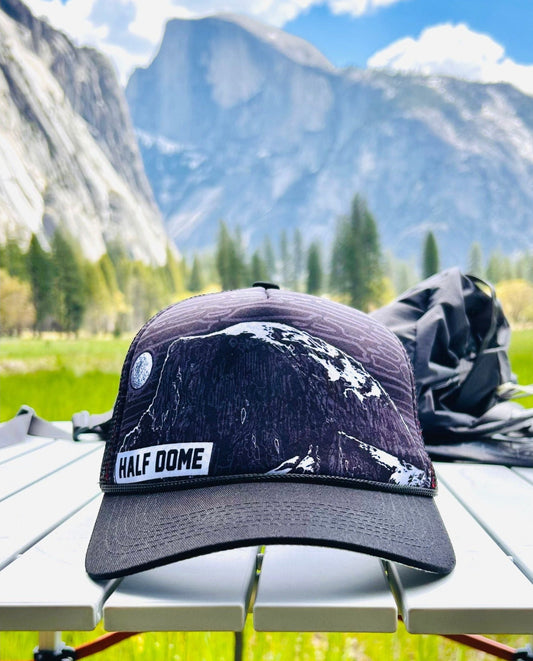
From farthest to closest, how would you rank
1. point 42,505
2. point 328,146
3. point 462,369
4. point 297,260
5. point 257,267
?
point 328,146 < point 297,260 < point 257,267 < point 462,369 < point 42,505

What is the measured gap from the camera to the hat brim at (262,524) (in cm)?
51

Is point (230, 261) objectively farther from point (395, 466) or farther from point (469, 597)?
point (469, 597)

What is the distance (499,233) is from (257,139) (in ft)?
29.3

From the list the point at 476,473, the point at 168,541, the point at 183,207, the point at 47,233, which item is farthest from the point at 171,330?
the point at 183,207

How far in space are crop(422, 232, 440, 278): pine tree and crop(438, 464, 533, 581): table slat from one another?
16.5ft

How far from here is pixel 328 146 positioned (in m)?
18.3

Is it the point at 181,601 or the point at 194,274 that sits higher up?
the point at 194,274

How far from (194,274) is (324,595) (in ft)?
19.1

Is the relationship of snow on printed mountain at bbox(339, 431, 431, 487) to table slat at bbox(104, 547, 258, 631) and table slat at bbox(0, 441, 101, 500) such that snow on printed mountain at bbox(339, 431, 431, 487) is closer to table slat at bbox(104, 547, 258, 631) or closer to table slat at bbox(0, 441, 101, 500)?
table slat at bbox(104, 547, 258, 631)

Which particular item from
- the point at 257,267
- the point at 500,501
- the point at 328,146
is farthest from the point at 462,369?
the point at 328,146

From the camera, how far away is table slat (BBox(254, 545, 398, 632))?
1.64 ft

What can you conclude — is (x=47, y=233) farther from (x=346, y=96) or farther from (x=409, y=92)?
(x=346, y=96)

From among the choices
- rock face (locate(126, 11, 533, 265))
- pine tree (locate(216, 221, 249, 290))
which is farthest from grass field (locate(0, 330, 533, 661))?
rock face (locate(126, 11, 533, 265))

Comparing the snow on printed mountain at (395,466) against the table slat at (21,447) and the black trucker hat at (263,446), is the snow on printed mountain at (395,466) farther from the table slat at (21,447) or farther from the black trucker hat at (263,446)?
the table slat at (21,447)
